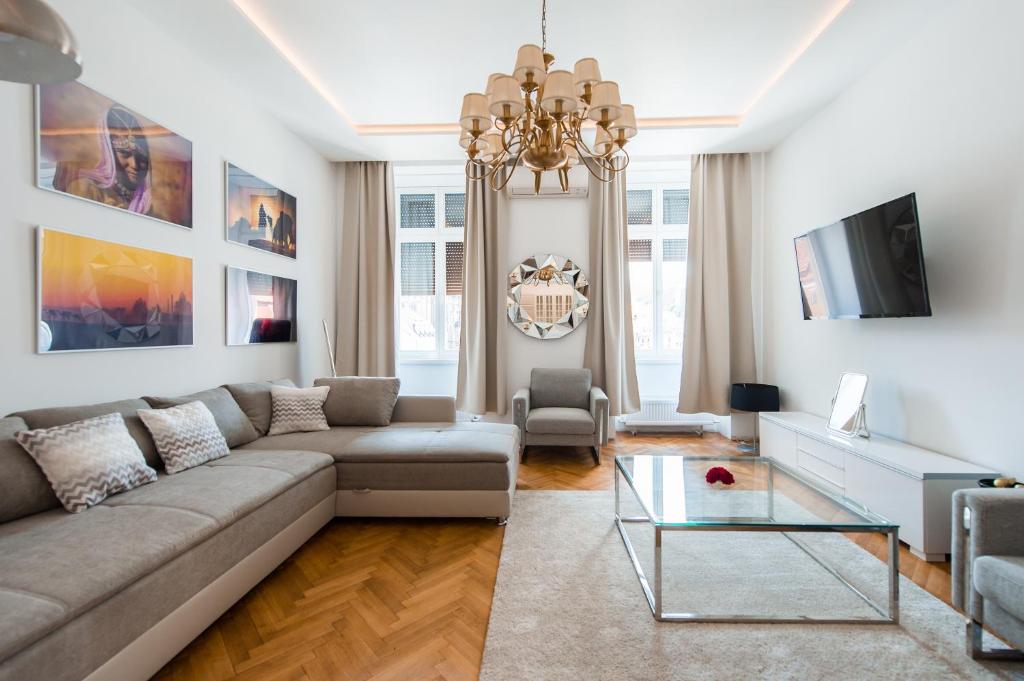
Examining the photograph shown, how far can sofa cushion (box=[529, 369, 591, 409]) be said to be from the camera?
446cm

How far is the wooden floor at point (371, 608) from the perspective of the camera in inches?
61.6

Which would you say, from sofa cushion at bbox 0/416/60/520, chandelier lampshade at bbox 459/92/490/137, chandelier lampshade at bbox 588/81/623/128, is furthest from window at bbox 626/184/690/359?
sofa cushion at bbox 0/416/60/520

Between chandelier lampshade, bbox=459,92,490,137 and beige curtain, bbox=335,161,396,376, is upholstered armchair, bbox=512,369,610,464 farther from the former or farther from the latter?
chandelier lampshade, bbox=459,92,490,137

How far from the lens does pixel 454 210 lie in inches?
209

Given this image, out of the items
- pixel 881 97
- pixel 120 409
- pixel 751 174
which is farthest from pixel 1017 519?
pixel 751 174

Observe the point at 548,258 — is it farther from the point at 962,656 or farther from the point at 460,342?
the point at 962,656

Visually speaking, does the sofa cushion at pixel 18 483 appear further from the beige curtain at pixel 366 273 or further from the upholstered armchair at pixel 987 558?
the upholstered armchair at pixel 987 558

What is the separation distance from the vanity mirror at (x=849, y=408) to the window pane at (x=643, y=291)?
210cm

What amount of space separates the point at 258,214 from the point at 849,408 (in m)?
4.47

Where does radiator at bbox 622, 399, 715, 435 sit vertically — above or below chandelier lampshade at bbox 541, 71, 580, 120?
below

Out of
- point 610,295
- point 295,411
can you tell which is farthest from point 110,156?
point 610,295

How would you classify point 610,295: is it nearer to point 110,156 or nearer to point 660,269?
point 660,269

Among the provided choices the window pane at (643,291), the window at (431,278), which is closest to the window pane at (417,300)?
the window at (431,278)

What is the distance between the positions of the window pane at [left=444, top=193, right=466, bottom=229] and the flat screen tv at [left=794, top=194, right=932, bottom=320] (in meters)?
3.38
